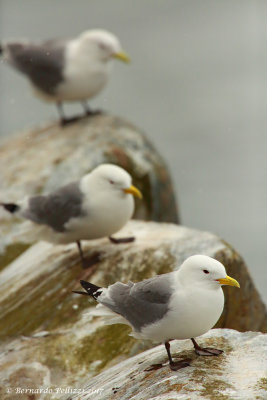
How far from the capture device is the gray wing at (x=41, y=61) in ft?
33.8

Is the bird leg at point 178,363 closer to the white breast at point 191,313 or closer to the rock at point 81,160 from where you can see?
the white breast at point 191,313

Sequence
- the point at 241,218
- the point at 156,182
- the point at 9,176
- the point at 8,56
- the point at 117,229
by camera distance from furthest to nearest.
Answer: the point at 241,218 → the point at 8,56 → the point at 156,182 → the point at 9,176 → the point at 117,229

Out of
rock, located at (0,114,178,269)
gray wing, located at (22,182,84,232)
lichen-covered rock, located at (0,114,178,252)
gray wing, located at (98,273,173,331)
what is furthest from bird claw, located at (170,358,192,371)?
lichen-covered rock, located at (0,114,178,252)

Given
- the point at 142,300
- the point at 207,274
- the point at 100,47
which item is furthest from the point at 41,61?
the point at 207,274

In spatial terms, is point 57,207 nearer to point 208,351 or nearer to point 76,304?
point 76,304

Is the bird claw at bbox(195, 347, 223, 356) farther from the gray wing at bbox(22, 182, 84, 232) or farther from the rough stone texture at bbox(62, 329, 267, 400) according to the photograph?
the gray wing at bbox(22, 182, 84, 232)

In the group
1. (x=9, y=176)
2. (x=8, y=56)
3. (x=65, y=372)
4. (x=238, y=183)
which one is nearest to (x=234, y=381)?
(x=65, y=372)

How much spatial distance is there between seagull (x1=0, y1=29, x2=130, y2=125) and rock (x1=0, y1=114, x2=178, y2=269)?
1.46 ft

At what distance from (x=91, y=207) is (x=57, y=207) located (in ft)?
1.30

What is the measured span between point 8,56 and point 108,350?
579 cm

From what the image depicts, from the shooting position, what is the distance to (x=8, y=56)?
1093 centimetres

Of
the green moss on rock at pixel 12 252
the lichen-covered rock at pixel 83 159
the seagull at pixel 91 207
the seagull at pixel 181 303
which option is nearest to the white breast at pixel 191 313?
the seagull at pixel 181 303

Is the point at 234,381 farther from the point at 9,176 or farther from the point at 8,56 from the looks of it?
the point at 8,56

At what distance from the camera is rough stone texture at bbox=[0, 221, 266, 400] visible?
6.23 m
